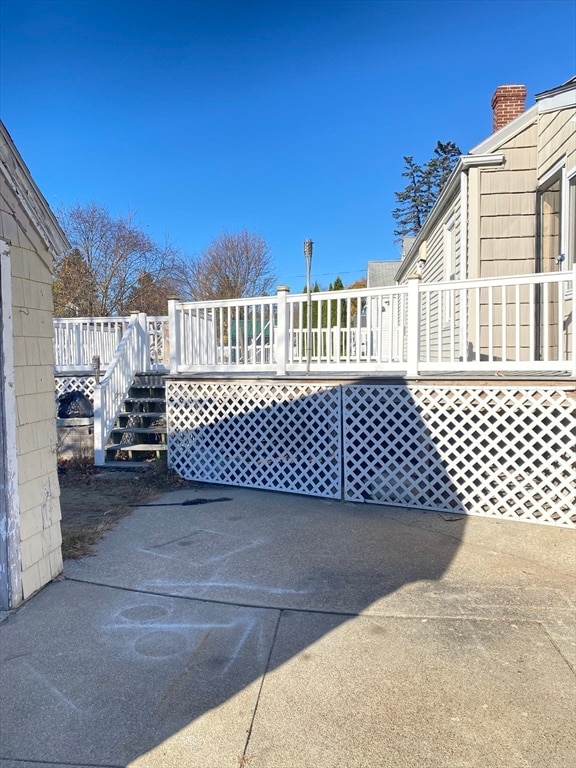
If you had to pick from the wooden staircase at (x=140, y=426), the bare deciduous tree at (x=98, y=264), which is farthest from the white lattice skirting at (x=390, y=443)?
the bare deciduous tree at (x=98, y=264)

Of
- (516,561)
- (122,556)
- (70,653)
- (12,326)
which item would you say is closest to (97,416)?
(122,556)

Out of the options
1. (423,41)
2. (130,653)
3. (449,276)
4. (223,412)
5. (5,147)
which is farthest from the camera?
(423,41)

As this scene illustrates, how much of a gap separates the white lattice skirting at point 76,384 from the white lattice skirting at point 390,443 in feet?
11.3

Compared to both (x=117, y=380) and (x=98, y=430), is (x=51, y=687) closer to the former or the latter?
(x=98, y=430)

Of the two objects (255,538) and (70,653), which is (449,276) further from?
(70,653)

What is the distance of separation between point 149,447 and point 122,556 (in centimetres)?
349

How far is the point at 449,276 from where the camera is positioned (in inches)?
354

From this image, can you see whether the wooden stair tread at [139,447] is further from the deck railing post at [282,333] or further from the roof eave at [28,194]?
the roof eave at [28,194]

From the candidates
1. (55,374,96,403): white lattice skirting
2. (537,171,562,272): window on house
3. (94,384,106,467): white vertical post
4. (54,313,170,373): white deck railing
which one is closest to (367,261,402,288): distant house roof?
(54,313,170,373): white deck railing

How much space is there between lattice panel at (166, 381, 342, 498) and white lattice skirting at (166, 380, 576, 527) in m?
0.01

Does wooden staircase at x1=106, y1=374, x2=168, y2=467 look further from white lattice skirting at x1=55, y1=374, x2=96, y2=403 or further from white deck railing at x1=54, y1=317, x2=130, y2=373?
white deck railing at x1=54, y1=317, x2=130, y2=373

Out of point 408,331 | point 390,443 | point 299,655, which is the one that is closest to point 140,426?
point 390,443

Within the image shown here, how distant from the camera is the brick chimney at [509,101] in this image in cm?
884

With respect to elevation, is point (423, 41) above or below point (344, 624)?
above
